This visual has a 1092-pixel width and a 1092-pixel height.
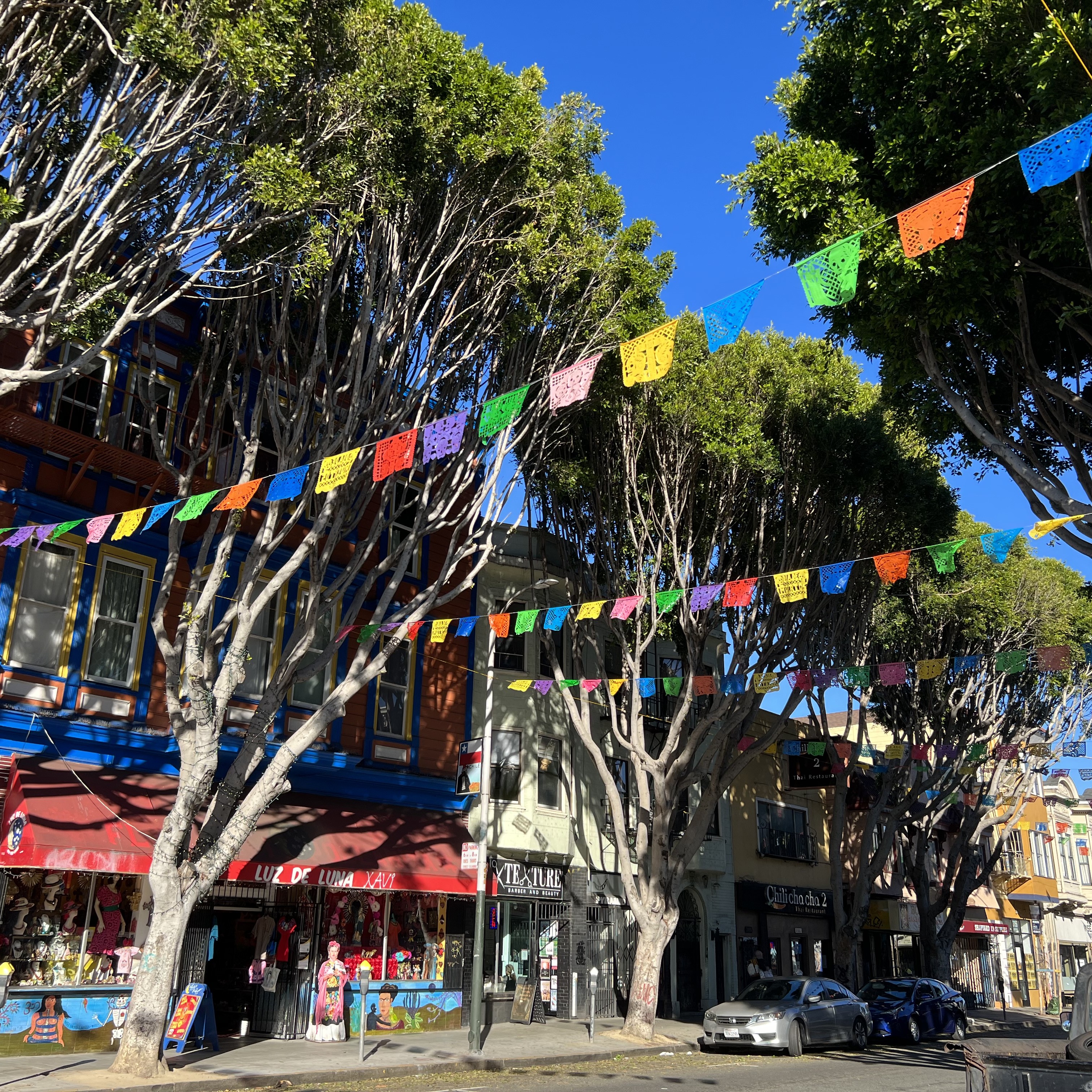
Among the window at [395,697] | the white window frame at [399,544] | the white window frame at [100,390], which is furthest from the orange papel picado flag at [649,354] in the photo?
the window at [395,697]

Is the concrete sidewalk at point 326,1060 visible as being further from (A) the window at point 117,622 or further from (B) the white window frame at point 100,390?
(B) the white window frame at point 100,390

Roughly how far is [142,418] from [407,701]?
26.0 feet

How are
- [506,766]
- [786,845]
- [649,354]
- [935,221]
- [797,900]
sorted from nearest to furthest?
[935,221] < [649,354] < [506,766] < [797,900] < [786,845]

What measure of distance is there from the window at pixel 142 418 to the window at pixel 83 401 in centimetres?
34

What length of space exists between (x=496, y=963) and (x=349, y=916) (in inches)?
194

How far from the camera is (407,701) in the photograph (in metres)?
21.9

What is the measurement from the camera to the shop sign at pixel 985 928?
40031mm

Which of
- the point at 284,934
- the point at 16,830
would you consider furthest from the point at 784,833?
the point at 16,830

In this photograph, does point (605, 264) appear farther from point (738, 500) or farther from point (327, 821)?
point (327, 821)

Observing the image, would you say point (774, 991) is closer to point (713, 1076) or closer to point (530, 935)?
point (713, 1076)

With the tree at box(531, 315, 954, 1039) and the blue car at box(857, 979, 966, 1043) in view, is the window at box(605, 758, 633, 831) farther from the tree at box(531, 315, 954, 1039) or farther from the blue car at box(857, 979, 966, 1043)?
the blue car at box(857, 979, 966, 1043)

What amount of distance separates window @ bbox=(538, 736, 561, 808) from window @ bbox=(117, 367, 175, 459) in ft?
39.1

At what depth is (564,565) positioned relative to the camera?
22000mm

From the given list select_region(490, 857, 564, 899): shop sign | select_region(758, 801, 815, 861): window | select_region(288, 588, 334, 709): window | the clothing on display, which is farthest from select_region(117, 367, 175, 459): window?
select_region(758, 801, 815, 861): window
